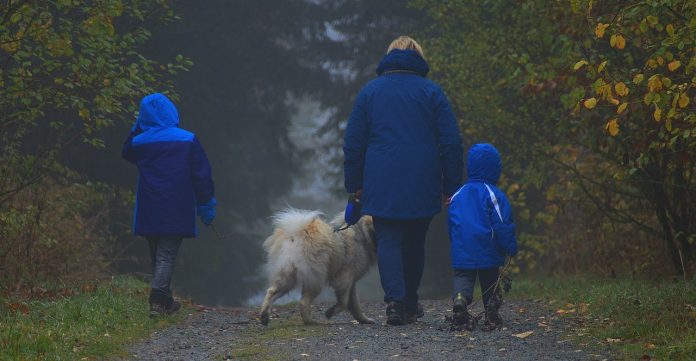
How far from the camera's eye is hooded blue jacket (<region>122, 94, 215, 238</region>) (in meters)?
9.77

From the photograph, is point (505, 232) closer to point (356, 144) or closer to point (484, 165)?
point (484, 165)

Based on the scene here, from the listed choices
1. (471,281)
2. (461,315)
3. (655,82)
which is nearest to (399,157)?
(471,281)

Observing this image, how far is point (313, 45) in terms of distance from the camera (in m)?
26.9

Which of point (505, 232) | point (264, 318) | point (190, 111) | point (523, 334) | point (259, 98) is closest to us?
point (523, 334)

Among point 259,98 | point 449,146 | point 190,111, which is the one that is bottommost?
point 449,146

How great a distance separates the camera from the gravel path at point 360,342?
7.15m

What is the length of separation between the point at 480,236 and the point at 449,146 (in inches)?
35.2

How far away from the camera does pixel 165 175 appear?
387 inches

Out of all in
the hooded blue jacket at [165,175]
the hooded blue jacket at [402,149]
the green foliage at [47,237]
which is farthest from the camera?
the green foliage at [47,237]

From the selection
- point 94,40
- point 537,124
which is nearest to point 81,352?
point 94,40

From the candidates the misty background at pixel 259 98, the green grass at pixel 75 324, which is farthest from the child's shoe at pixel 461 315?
the misty background at pixel 259 98

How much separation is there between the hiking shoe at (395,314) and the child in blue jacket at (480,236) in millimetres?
582

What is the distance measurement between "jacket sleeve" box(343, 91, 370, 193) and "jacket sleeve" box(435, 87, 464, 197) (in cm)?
67

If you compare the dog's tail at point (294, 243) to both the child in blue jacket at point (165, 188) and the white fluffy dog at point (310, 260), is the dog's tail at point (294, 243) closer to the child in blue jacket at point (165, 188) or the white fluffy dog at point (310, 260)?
the white fluffy dog at point (310, 260)
